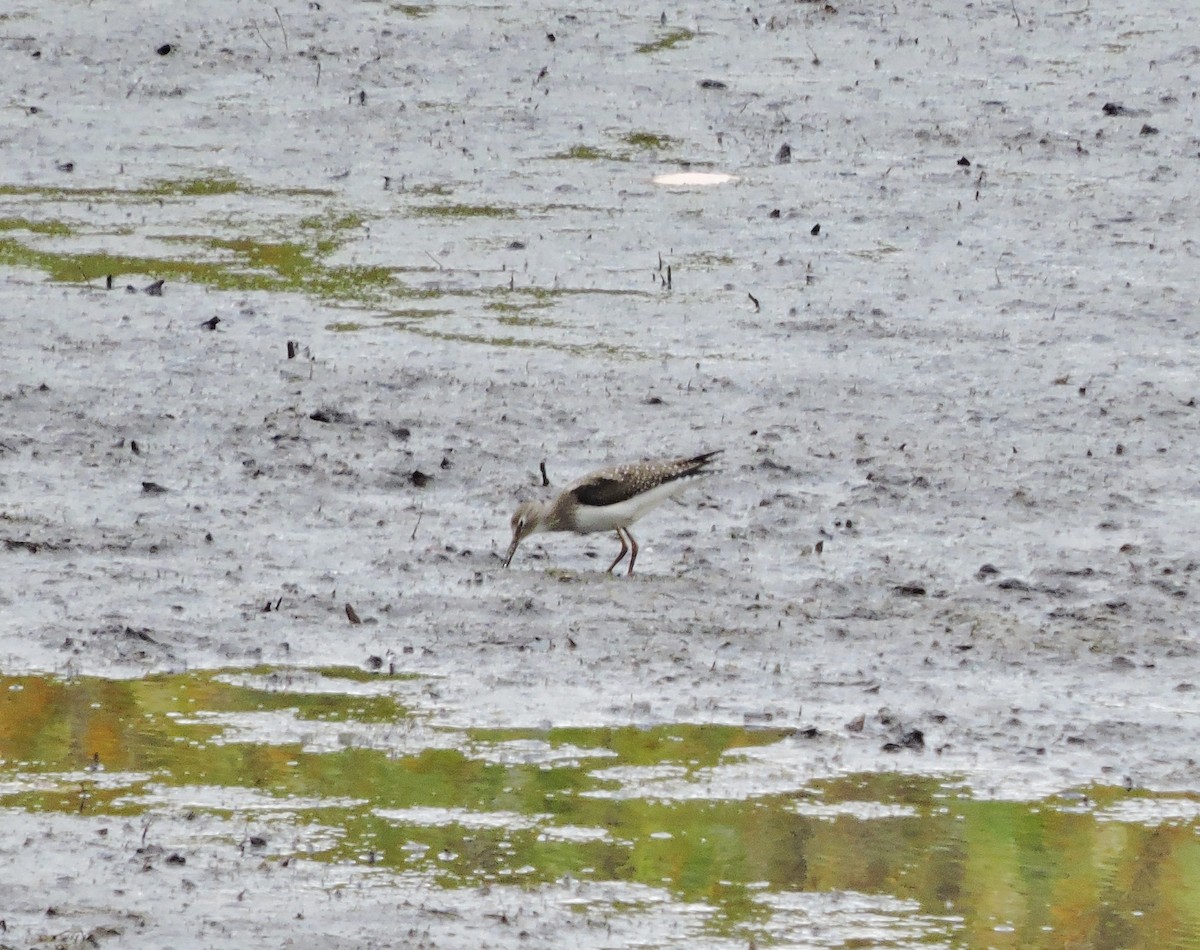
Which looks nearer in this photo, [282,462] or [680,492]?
[680,492]

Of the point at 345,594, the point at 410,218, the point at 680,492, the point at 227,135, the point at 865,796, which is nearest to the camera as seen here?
the point at 865,796

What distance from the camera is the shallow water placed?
6.00m

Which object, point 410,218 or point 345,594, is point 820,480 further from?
point 410,218

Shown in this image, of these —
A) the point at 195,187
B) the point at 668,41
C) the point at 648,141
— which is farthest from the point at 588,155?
the point at 668,41

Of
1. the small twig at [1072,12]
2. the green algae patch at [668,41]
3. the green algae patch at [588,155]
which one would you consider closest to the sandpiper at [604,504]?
the green algae patch at [588,155]

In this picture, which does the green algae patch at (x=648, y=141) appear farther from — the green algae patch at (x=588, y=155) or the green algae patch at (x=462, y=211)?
the green algae patch at (x=462, y=211)

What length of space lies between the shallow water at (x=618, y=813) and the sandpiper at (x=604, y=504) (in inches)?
64.8

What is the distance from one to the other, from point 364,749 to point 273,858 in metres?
0.92

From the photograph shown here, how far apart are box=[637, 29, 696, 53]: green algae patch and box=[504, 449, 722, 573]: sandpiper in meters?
10.8

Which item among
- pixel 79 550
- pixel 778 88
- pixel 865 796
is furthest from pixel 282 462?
pixel 778 88

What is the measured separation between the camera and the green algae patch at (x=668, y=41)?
19.5 meters

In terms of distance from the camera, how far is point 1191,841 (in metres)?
6.48

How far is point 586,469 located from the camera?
34.1 ft

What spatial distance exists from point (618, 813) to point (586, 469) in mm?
3927
